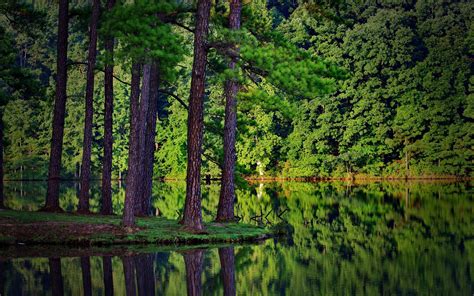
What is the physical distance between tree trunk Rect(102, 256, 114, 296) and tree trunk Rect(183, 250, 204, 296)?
4.35 feet

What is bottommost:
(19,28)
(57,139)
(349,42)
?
(57,139)

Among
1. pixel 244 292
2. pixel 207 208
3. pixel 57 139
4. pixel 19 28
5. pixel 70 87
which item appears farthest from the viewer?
pixel 70 87

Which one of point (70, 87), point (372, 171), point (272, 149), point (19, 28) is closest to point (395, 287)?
point (19, 28)

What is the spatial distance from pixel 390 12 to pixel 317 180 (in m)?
16.1

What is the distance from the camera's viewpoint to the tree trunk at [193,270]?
12.8m

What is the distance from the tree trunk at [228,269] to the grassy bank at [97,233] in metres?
1.42

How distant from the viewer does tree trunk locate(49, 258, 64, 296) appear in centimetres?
1252

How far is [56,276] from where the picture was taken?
45.2ft

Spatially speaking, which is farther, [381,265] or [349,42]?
[349,42]

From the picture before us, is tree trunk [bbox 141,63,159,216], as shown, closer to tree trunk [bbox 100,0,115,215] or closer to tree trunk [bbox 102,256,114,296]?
tree trunk [bbox 100,0,115,215]

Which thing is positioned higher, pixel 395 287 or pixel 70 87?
pixel 70 87

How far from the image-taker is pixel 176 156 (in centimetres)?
6912

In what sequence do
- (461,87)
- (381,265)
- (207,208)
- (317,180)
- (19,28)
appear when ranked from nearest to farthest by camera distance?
(381,265) → (19,28) → (207,208) → (461,87) → (317,180)

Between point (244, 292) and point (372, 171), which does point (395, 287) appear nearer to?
point (244, 292)
